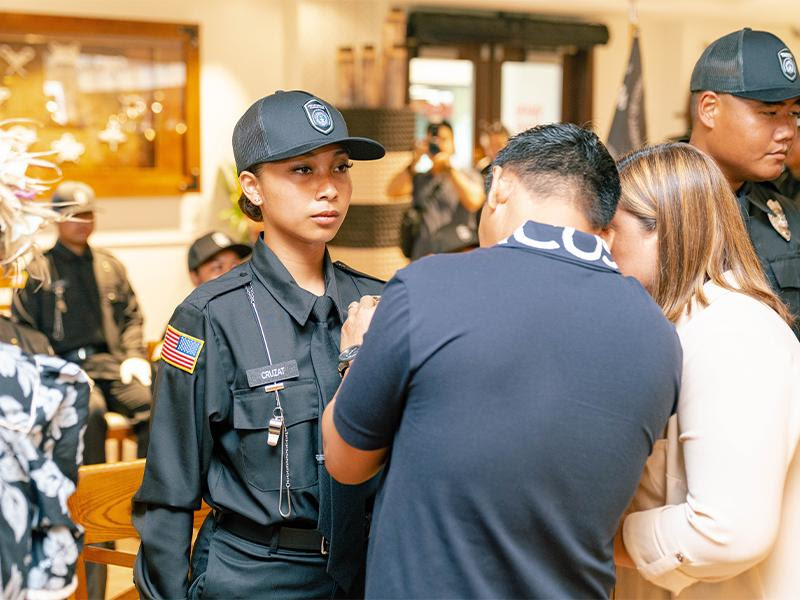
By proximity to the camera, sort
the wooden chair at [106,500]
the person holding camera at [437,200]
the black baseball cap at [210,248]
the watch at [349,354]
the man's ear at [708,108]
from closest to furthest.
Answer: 1. the watch at [349,354]
2. the wooden chair at [106,500]
3. the man's ear at [708,108]
4. the black baseball cap at [210,248]
5. the person holding camera at [437,200]

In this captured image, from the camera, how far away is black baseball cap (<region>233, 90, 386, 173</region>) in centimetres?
154

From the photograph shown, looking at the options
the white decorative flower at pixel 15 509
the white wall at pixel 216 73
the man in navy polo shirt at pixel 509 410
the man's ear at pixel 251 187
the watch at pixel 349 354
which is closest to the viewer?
the man in navy polo shirt at pixel 509 410

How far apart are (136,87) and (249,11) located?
105 centimetres

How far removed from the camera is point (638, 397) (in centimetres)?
119

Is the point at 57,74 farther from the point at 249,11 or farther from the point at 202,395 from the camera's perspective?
the point at 202,395

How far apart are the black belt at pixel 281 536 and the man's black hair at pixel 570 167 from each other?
2.18 feet

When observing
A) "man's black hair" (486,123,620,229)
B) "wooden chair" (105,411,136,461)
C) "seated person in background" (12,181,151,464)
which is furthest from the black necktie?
"wooden chair" (105,411,136,461)

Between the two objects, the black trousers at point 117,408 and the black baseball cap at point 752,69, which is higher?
the black baseball cap at point 752,69

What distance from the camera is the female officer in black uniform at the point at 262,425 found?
4.91 feet

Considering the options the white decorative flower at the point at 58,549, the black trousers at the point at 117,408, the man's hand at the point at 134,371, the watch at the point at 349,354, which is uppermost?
the watch at the point at 349,354

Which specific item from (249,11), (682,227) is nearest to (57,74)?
(249,11)

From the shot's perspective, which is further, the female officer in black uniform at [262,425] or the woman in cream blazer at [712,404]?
the female officer in black uniform at [262,425]

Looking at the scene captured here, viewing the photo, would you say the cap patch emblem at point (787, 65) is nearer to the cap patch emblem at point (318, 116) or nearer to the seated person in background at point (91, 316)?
the cap patch emblem at point (318, 116)

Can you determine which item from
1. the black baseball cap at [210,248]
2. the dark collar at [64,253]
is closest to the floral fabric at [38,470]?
the black baseball cap at [210,248]
